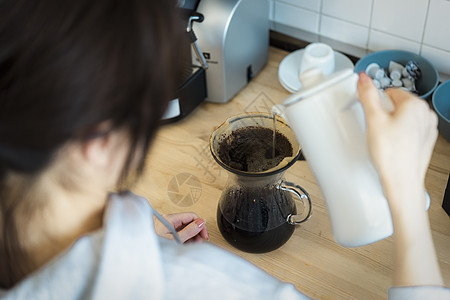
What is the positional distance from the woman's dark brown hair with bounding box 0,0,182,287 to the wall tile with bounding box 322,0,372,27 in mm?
749

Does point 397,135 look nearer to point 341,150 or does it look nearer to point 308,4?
point 341,150

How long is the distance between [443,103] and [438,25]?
0.52 feet

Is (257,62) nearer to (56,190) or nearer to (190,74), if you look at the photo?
(190,74)

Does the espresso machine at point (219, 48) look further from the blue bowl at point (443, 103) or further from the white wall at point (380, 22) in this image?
the blue bowl at point (443, 103)

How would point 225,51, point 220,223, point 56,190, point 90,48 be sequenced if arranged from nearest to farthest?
point 90,48 → point 56,190 → point 220,223 → point 225,51

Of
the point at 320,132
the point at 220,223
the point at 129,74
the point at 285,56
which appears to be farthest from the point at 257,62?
the point at 129,74

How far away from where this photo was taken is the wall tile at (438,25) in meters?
1.02

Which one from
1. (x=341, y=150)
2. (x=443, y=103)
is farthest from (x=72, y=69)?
(x=443, y=103)

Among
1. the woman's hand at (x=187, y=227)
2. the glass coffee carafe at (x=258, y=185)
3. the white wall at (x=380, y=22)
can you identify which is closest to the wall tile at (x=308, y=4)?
the white wall at (x=380, y=22)

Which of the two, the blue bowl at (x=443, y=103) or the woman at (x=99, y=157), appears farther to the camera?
the blue bowl at (x=443, y=103)

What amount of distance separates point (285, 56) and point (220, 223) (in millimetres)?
526

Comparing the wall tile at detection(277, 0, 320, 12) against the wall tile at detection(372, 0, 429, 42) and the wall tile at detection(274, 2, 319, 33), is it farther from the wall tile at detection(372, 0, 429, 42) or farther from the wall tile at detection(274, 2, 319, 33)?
the wall tile at detection(372, 0, 429, 42)

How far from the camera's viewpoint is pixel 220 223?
33.7 inches

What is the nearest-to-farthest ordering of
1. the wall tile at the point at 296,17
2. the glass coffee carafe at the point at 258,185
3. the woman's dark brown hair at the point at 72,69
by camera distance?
the woman's dark brown hair at the point at 72,69
the glass coffee carafe at the point at 258,185
the wall tile at the point at 296,17
